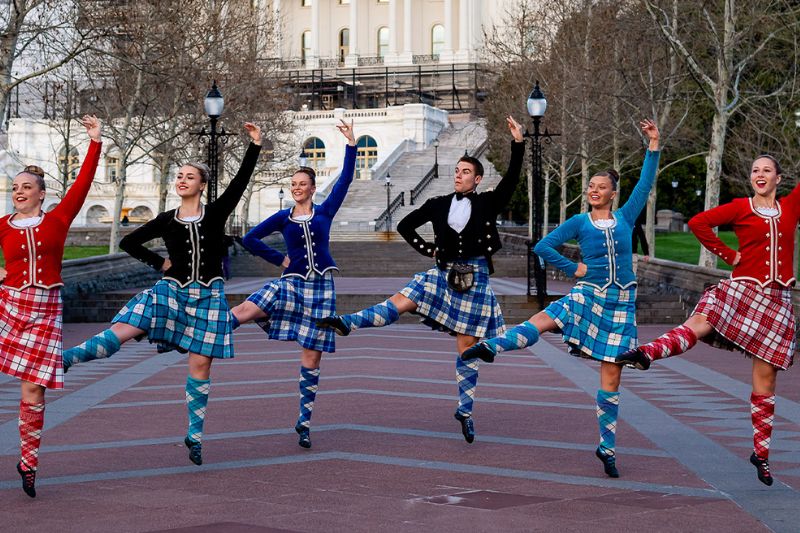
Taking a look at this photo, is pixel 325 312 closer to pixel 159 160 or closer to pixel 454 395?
pixel 454 395

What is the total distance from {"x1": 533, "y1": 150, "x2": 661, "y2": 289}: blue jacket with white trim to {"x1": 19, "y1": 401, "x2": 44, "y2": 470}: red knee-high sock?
3.22 m

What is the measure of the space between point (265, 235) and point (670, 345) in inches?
139

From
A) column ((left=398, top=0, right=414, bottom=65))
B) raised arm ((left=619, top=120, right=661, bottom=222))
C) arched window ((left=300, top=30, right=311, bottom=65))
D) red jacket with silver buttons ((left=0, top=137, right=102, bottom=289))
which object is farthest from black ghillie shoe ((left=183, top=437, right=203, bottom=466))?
arched window ((left=300, top=30, right=311, bottom=65))

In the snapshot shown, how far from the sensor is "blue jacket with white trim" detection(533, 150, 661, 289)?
8.12m

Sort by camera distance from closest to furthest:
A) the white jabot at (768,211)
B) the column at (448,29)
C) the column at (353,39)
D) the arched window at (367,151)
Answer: the white jabot at (768,211)
the arched window at (367,151)
the column at (448,29)
the column at (353,39)

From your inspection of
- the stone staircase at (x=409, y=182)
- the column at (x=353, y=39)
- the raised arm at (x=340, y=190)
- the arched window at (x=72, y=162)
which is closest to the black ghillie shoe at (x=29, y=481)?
Answer: the raised arm at (x=340, y=190)

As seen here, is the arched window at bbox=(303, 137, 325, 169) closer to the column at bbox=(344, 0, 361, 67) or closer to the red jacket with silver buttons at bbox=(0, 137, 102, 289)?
the column at bbox=(344, 0, 361, 67)

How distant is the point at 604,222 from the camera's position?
326 inches

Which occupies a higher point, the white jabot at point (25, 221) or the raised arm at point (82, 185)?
the raised arm at point (82, 185)

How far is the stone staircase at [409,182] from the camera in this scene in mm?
64312

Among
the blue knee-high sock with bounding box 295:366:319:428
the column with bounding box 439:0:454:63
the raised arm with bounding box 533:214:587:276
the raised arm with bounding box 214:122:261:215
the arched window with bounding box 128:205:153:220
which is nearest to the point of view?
the raised arm with bounding box 533:214:587:276

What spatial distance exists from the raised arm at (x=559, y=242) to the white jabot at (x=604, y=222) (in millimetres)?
99

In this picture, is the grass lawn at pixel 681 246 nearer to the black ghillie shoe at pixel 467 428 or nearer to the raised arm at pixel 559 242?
the black ghillie shoe at pixel 467 428

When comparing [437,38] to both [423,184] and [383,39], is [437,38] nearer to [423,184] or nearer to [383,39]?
[383,39]
